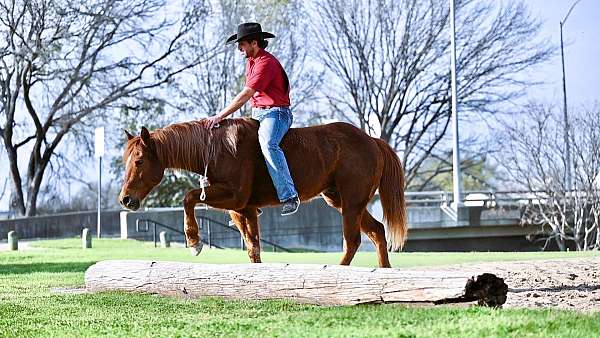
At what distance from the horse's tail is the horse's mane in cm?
187

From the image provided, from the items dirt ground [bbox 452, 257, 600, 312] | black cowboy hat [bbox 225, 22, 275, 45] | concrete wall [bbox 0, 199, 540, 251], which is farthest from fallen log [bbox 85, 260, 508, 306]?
concrete wall [bbox 0, 199, 540, 251]

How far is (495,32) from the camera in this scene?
39094 mm

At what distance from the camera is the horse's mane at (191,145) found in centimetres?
891

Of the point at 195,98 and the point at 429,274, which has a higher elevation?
the point at 195,98

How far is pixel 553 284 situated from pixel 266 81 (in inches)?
145

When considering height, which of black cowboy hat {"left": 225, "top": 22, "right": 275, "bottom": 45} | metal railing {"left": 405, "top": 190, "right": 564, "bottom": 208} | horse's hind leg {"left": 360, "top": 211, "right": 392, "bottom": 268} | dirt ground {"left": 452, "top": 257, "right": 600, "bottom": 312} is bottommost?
dirt ground {"left": 452, "top": 257, "right": 600, "bottom": 312}

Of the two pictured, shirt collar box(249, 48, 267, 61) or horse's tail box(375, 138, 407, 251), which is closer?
shirt collar box(249, 48, 267, 61)

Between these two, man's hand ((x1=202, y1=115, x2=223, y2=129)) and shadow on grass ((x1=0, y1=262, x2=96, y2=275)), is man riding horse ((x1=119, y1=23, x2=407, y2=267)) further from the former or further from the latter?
shadow on grass ((x1=0, y1=262, x2=96, y2=275))

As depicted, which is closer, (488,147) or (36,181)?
(36,181)

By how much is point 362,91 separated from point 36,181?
1461 cm

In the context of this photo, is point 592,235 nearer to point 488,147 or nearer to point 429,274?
point 488,147

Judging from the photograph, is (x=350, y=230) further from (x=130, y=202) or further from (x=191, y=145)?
(x=130, y=202)

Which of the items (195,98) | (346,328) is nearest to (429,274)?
(346,328)

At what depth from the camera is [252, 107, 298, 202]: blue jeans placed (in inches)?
352
